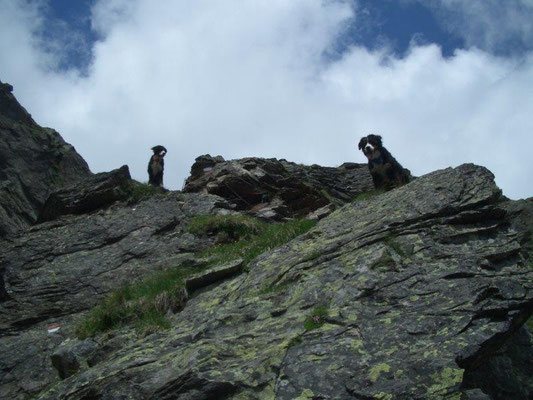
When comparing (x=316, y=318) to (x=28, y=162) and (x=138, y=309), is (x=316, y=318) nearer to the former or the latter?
(x=138, y=309)

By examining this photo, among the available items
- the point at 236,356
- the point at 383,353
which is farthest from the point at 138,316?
the point at 383,353

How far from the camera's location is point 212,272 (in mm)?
12266

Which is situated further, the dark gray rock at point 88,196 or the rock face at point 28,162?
the rock face at point 28,162

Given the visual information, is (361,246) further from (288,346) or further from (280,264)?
(288,346)

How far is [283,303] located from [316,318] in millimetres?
1198

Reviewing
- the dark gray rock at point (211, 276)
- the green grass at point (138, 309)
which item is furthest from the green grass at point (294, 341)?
the dark gray rock at point (211, 276)

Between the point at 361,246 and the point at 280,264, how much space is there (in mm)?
1725

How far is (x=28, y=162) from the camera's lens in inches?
1220

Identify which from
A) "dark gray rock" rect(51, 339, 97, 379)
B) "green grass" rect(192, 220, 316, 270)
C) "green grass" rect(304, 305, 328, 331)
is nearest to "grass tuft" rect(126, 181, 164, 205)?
"green grass" rect(192, 220, 316, 270)

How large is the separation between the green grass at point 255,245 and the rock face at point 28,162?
13.2 meters

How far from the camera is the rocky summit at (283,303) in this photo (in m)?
7.62

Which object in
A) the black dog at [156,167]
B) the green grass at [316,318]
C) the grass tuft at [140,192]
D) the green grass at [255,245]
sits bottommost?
the green grass at [316,318]

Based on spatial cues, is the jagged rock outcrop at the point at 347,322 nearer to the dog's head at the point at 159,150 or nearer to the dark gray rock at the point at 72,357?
the dark gray rock at the point at 72,357

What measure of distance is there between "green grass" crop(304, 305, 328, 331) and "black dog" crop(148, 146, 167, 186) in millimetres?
14396
